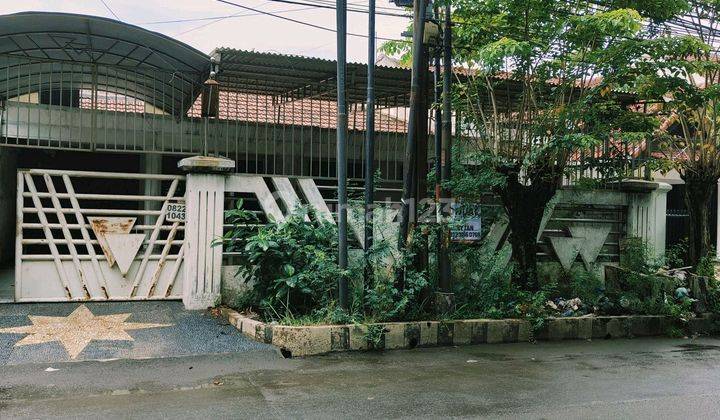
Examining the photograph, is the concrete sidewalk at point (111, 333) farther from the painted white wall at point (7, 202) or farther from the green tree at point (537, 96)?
the painted white wall at point (7, 202)

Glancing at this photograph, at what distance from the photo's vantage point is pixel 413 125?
26.1 feet

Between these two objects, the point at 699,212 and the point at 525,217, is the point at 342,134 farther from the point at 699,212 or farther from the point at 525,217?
the point at 699,212

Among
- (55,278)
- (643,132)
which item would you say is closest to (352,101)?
(643,132)

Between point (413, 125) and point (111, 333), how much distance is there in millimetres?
4686

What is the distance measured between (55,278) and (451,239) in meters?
5.79

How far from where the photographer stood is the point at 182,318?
314 inches

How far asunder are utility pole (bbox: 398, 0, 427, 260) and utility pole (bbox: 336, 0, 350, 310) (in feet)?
3.01

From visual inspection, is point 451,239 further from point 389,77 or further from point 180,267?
point 180,267

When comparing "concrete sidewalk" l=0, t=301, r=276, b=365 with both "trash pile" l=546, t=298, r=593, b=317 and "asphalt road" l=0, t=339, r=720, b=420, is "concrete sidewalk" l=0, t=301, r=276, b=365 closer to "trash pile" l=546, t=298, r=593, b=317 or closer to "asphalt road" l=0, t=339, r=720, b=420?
"asphalt road" l=0, t=339, r=720, b=420

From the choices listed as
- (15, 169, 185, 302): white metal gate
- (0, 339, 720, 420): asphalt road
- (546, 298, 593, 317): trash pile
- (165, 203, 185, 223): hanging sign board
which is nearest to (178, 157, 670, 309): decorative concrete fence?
(165, 203, 185, 223): hanging sign board

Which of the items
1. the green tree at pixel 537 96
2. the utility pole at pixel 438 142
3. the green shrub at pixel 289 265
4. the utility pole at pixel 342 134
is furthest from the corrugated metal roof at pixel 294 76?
the green shrub at pixel 289 265

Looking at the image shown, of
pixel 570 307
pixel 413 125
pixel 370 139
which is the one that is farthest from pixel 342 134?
pixel 570 307

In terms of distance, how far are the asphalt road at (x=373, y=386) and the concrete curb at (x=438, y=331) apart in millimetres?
249

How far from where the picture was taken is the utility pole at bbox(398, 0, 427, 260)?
7.85 meters
